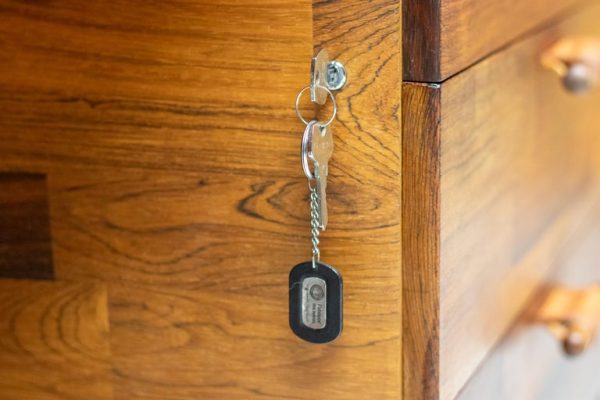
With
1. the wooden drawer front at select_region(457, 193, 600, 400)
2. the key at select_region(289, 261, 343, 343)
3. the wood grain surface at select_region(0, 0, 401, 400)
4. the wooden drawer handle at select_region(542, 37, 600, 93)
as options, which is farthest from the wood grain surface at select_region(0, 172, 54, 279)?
the wooden drawer handle at select_region(542, 37, 600, 93)

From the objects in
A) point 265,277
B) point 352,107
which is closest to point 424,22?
point 352,107

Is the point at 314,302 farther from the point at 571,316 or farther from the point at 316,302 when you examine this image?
the point at 571,316

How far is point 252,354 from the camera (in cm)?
61

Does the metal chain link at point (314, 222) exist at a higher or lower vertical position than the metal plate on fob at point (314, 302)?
higher

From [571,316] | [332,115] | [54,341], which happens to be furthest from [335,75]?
[571,316]

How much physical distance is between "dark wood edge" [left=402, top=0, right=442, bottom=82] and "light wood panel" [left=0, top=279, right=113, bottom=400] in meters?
0.23

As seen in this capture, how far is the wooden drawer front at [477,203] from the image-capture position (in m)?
Answer: 0.56

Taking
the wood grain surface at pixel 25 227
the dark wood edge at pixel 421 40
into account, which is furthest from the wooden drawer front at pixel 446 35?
the wood grain surface at pixel 25 227

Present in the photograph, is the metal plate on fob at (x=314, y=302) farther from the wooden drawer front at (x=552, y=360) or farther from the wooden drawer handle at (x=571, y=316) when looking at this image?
the wooden drawer handle at (x=571, y=316)

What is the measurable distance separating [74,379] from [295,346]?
0.49ft

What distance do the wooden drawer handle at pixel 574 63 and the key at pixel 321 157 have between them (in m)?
0.29

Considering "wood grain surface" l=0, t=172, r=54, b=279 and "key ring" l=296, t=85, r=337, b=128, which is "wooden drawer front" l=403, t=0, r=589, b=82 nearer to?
"key ring" l=296, t=85, r=337, b=128

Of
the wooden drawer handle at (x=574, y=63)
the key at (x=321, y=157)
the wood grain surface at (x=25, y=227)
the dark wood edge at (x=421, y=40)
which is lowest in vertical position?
the wood grain surface at (x=25, y=227)

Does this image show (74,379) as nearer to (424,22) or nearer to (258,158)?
(258,158)
